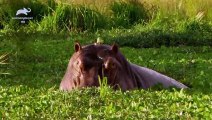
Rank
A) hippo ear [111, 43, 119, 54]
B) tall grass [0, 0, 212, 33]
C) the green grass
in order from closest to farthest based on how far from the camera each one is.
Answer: the green grass, hippo ear [111, 43, 119, 54], tall grass [0, 0, 212, 33]

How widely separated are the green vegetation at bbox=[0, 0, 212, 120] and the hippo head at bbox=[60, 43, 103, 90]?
21 cm

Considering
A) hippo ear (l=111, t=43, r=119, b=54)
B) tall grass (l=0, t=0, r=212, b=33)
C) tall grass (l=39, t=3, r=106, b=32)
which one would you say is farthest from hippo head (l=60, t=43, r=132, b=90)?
tall grass (l=39, t=3, r=106, b=32)

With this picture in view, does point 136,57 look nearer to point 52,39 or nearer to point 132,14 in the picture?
point 52,39

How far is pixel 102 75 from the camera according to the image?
5.27 meters

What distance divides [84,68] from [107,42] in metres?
6.55

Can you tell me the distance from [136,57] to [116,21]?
15.2 feet

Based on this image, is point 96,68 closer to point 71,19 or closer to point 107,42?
point 107,42

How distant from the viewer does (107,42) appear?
1183 centimetres

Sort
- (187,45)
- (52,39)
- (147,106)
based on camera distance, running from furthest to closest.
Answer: (52,39)
(187,45)
(147,106)

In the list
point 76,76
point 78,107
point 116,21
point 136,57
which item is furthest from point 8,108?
point 116,21

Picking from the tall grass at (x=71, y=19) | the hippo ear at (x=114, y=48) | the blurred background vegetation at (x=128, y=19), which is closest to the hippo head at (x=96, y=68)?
the hippo ear at (x=114, y=48)

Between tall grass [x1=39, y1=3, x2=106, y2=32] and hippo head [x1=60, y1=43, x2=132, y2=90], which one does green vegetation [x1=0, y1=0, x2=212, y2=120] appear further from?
hippo head [x1=60, y1=43, x2=132, y2=90]

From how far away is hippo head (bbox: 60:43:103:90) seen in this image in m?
5.21

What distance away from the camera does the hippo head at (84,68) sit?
5.21 m
